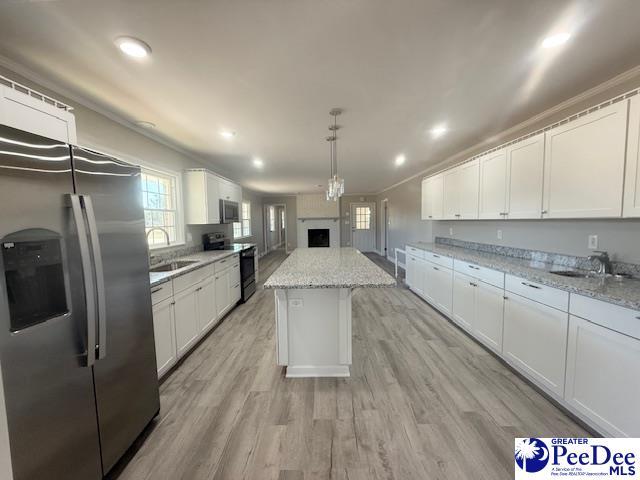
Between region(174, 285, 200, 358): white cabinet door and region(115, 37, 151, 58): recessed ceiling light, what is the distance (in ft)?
6.31

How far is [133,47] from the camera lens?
152cm

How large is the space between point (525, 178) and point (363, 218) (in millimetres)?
7307

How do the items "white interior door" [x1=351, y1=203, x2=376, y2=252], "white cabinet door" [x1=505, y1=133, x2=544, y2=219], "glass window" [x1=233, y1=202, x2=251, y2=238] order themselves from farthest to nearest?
"white interior door" [x1=351, y1=203, x2=376, y2=252] < "glass window" [x1=233, y1=202, x2=251, y2=238] < "white cabinet door" [x1=505, y1=133, x2=544, y2=219]

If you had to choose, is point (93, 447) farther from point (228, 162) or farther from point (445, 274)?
point (228, 162)

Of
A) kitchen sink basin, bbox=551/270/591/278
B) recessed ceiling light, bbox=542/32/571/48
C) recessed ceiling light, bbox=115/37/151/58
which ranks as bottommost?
kitchen sink basin, bbox=551/270/591/278

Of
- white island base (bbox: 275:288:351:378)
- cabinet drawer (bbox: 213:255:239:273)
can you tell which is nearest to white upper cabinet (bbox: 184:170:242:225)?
cabinet drawer (bbox: 213:255:239:273)

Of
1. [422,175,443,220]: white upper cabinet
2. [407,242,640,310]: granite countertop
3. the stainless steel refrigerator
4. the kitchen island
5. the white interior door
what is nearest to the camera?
the stainless steel refrigerator

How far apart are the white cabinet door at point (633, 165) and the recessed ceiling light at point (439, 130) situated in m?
1.54

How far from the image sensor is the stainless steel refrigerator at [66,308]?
95 cm

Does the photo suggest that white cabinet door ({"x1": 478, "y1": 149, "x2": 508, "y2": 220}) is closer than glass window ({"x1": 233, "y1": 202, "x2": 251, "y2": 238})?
Yes

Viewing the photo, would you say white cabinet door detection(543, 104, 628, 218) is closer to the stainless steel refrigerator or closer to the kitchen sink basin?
the kitchen sink basin

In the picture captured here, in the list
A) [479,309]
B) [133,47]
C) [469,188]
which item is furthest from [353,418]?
[469,188]

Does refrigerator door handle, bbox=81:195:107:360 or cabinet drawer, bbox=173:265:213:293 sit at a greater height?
refrigerator door handle, bbox=81:195:107:360

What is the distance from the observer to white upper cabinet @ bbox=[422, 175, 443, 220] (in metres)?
4.23
